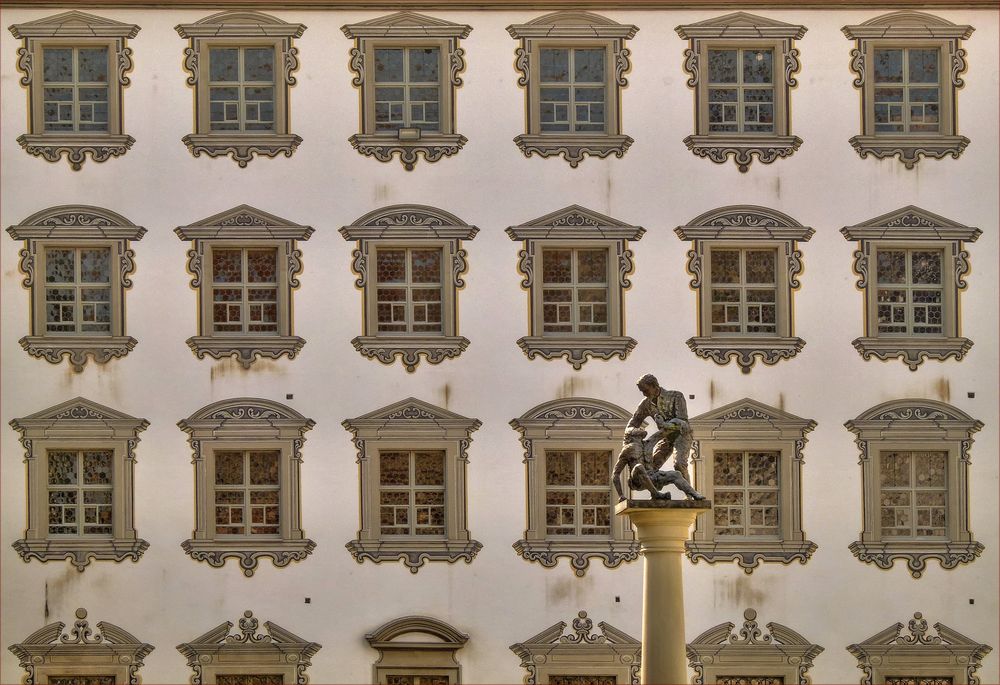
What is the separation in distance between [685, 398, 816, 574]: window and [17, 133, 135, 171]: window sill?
10.4m

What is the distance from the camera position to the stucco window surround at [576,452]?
27047 mm

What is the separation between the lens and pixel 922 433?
89.6 feet

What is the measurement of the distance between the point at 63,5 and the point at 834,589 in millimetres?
15670

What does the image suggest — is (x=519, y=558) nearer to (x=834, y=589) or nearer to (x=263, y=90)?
(x=834, y=589)

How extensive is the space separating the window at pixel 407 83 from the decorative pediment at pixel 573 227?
1.76 m

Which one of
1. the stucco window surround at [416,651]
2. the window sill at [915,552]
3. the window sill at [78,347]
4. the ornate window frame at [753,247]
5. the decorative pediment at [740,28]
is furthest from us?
the decorative pediment at [740,28]

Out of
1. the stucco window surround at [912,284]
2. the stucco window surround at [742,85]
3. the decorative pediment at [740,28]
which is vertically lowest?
the stucco window surround at [912,284]

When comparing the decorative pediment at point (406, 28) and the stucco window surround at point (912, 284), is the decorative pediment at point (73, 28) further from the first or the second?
the stucco window surround at point (912, 284)

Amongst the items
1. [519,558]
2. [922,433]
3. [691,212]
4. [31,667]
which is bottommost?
[31,667]

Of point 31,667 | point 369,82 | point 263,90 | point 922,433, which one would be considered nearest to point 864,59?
point 922,433

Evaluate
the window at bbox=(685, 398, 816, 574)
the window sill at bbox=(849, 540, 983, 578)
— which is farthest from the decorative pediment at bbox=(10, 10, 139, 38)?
the window sill at bbox=(849, 540, 983, 578)

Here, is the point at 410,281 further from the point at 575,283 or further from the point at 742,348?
the point at 742,348

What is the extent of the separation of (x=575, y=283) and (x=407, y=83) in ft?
14.1

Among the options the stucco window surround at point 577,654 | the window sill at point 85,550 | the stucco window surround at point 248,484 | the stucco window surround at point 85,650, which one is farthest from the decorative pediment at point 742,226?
the stucco window surround at point 85,650
